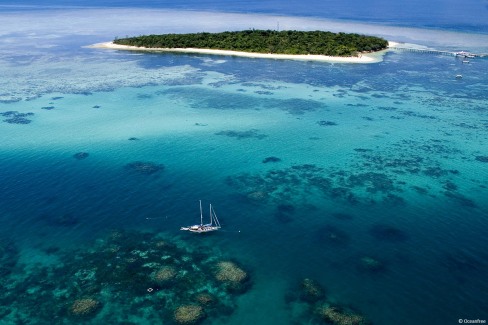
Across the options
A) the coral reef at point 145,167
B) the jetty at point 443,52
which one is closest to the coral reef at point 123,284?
the coral reef at point 145,167

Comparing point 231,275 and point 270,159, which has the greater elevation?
point 270,159

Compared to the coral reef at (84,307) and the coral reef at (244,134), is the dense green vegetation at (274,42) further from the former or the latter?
the coral reef at (84,307)

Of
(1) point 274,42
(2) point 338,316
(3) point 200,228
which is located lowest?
(2) point 338,316

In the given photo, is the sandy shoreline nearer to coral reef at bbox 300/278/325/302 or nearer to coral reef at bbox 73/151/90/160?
coral reef at bbox 73/151/90/160

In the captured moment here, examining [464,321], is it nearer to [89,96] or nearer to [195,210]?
[195,210]

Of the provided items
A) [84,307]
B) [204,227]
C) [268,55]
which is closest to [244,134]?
[204,227]

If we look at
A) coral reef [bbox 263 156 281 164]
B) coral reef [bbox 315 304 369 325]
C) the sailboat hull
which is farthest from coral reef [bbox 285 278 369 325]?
coral reef [bbox 263 156 281 164]

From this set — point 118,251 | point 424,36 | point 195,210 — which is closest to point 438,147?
point 195,210

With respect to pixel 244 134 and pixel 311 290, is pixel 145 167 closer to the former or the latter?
pixel 244 134
